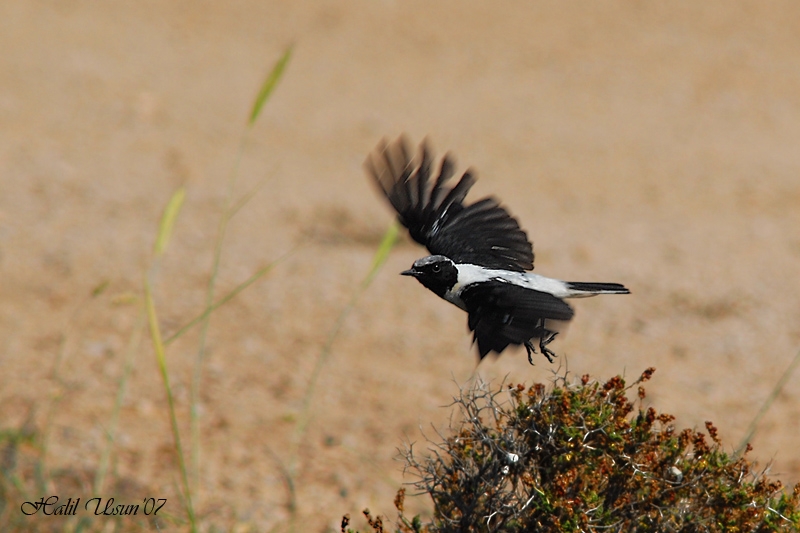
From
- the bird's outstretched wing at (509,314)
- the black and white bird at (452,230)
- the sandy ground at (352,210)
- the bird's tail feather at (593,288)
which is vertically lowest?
the bird's outstretched wing at (509,314)

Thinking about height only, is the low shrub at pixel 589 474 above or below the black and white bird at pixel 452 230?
below

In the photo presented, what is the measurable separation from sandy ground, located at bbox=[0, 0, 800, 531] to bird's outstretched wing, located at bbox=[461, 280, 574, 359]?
129 centimetres

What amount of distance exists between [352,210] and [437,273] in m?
4.82

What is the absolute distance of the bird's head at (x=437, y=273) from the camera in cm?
325

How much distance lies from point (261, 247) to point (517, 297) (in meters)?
4.77

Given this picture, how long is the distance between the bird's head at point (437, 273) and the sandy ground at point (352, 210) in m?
1.04

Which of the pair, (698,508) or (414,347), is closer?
(698,508)

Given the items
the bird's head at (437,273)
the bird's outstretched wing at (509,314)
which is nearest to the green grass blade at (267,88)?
the bird's head at (437,273)

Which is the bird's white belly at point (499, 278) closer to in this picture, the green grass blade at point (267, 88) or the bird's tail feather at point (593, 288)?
the bird's tail feather at point (593, 288)

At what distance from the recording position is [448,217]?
369 centimetres

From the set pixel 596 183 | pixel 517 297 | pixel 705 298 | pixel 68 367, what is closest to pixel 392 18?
pixel 596 183

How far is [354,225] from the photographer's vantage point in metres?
7.84

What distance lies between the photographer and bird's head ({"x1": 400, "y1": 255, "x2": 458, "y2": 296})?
3.25m

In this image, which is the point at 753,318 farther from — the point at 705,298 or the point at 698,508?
the point at 698,508
